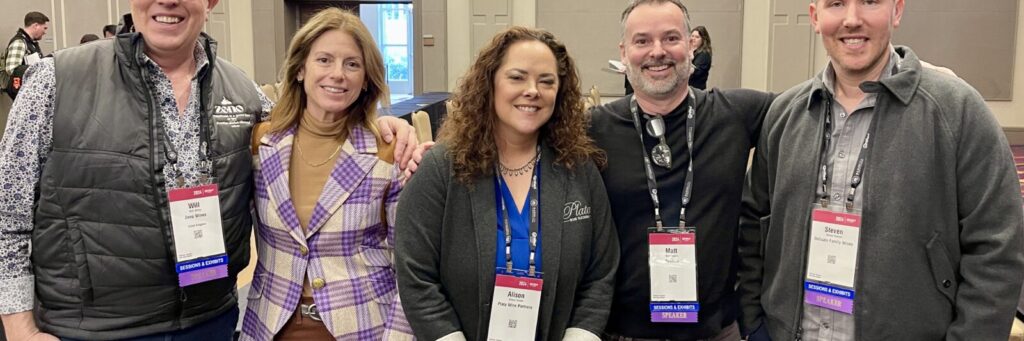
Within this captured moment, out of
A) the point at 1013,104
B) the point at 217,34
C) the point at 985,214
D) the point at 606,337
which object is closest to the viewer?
the point at 985,214

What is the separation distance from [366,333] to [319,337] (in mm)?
127

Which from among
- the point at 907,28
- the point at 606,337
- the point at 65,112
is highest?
the point at 907,28

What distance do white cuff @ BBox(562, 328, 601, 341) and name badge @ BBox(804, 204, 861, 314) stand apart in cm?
56

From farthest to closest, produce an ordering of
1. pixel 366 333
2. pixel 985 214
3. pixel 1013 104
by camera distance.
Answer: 1. pixel 1013 104
2. pixel 366 333
3. pixel 985 214

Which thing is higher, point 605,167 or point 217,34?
point 217,34

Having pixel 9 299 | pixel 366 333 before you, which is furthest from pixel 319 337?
pixel 9 299

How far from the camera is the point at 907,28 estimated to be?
10883 mm

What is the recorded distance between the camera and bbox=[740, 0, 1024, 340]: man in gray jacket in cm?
183

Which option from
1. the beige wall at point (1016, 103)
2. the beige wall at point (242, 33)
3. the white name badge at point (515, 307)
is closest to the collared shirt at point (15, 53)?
the beige wall at point (242, 33)

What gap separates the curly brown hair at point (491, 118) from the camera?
200 centimetres

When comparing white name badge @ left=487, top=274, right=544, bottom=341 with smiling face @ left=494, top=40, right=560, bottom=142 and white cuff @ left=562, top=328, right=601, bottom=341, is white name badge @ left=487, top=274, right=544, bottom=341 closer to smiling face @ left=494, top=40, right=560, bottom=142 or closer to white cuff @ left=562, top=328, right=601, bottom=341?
white cuff @ left=562, top=328, right=601, bottom=341

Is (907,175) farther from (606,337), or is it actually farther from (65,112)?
(65,112)

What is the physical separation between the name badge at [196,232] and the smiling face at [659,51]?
3.86 ft

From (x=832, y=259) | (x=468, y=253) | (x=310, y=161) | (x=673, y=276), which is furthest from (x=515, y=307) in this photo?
(x=832, y=259)
